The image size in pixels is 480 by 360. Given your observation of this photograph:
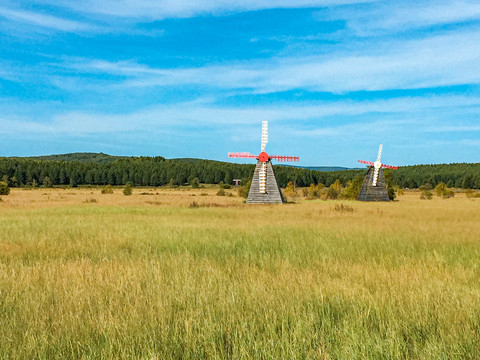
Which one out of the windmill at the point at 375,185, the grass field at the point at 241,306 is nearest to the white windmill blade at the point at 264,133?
the windmill at the point at 375,185

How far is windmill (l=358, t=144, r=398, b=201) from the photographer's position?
56.2 metres

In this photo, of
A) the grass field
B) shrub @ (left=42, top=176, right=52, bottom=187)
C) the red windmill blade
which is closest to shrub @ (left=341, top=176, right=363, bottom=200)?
the red windmill blade

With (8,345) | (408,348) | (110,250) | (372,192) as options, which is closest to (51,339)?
(8,345)

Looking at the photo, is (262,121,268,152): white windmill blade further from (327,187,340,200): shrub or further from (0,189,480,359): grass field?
(0,189,480,359): grass field

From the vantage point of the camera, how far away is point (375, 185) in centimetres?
5647

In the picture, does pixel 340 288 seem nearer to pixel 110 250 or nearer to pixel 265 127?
pixel 110 250

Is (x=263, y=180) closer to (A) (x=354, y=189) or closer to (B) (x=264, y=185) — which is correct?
(B) (x=264, y=185)

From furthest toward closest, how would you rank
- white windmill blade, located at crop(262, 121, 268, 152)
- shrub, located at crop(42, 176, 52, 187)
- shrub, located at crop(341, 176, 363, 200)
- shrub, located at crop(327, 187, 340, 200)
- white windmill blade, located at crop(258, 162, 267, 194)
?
shrub, located at crop(42, 176, 52, 187) < shrub, located at crop(327, 187, 340, 200) < shrub, located at crop(341, 176, 363, 200) < white windmill blade, located at crop(262, 121, 268, 152) < white windmill blade, located at crop(258, 162, 267, 194)

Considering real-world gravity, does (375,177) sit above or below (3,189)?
above

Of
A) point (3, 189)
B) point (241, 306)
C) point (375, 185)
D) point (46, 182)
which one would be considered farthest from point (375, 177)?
point (46, 182)

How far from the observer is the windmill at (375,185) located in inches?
2213

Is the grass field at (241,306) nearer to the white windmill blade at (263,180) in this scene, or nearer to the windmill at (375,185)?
the white windmill blade at (263,180)

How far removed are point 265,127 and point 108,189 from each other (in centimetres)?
4639

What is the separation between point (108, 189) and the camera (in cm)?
Answer: 8131
